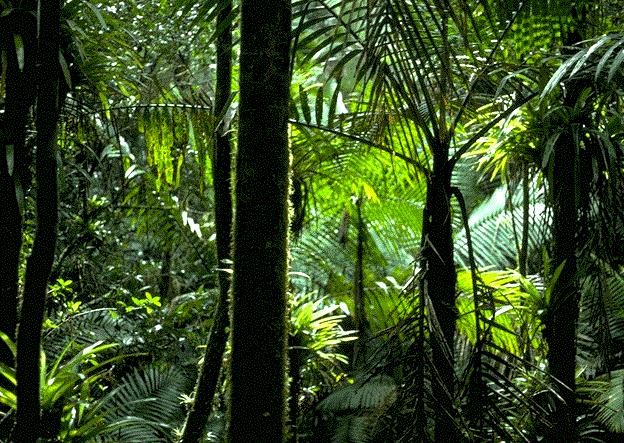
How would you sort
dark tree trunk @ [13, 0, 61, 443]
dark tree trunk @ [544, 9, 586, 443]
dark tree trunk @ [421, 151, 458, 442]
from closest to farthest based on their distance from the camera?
dark tree trunk @ [13, 0, 61, 443]
dark tree trunk @ [421, 151, 458, 442]
dark tree trunk @ [544, 9, 586, 443]

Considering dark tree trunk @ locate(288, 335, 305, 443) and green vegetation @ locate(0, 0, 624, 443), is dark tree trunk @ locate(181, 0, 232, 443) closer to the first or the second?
green vegetation @ locate(0, 0, 624, 443)

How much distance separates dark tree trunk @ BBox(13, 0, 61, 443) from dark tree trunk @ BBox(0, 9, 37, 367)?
3.05ft

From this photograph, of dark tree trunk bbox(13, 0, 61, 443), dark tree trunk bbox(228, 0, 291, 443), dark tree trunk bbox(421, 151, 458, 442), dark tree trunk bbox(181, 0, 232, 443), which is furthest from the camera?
dark tree trunk bbox(181, 0, 232, 443)

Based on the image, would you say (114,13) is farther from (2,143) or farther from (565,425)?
(565,425)

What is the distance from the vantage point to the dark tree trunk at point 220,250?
2.98 m

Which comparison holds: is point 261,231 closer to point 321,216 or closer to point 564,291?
point 564,291

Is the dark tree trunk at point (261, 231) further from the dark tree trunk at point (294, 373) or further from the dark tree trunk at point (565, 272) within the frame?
the dark tree trunk at point (294, 373)

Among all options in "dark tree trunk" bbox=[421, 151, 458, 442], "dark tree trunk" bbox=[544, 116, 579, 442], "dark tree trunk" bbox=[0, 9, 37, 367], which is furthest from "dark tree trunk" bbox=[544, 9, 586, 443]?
"dark tree trunk" bbox=[0, 9, 37, 367]

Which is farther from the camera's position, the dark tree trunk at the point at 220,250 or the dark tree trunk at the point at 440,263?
the dark tree trunk at the point at 220,250

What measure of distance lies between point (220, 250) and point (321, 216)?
2452mm

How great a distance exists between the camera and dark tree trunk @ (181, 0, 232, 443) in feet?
9.79

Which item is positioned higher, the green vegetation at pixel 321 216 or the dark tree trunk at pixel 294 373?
the green vegetation at pixel 321 216

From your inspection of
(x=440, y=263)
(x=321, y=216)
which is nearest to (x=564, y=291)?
(x=440, y=263)

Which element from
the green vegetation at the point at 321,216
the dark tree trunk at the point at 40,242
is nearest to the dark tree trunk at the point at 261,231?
the green vegetation at the point at 321,216
